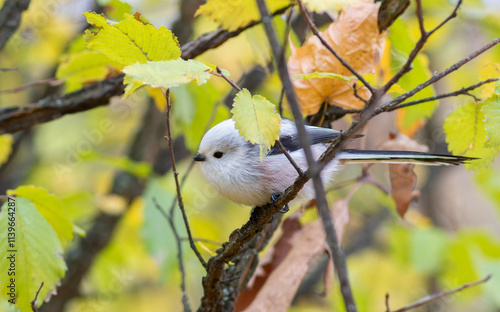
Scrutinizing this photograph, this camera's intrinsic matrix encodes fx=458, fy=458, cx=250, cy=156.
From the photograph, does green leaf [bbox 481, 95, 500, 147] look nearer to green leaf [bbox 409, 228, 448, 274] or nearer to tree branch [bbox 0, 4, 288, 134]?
tree branch [bbox 0, 4, 288, 134]

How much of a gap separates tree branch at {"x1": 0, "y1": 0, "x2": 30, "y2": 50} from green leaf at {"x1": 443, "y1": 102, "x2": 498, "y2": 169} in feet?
4.70

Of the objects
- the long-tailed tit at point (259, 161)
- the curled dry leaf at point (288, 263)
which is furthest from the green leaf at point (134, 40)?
the curled dry leaf at point (288, 263)

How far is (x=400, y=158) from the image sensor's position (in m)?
1.24

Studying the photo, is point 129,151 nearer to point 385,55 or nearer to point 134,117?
point 134,117

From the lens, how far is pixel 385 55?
62.7 inches

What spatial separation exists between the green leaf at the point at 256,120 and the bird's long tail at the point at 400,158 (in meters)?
0.49

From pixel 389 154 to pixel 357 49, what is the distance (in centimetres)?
34

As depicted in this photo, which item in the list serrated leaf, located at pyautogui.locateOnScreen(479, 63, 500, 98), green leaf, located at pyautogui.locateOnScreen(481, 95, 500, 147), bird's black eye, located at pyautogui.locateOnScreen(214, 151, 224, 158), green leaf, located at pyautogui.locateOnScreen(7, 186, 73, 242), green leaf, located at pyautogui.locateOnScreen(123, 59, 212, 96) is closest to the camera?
green leaf, located at pyautogui.locateOnScreen(123, 59, 212, 96)

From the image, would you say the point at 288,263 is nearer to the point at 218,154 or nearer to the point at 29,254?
the point at 218,154

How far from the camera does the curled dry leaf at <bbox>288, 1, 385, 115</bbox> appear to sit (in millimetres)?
1346

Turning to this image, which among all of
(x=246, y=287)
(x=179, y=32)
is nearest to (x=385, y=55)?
(x=246, y=287)

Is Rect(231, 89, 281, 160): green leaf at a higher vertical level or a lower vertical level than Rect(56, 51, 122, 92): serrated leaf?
lower

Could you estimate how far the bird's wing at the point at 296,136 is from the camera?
1346 millimetres

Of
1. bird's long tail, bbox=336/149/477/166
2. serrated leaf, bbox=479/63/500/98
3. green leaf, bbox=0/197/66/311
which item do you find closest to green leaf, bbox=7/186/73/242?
green leaf, bbox=0/197/66/311
